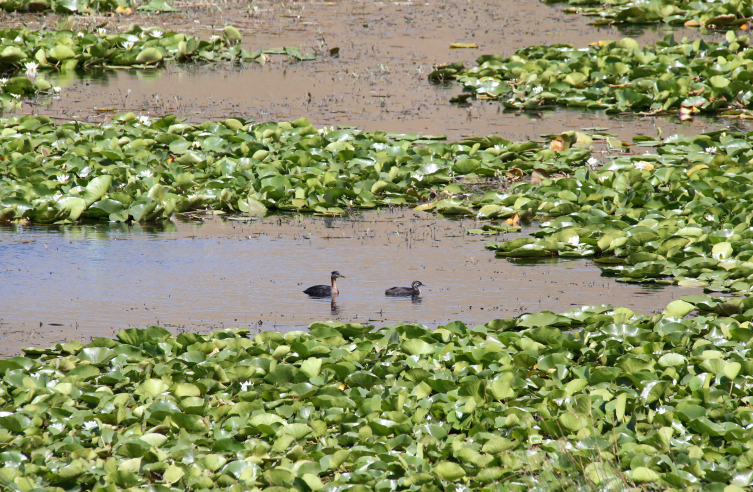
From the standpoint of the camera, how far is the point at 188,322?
6.45 metres

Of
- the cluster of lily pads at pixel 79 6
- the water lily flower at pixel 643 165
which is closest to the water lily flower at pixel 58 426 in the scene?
the water lily flower at pixel 643 165

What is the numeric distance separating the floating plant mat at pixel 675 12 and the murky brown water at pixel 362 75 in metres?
0.44

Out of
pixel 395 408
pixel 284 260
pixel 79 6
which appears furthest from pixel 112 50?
pixel 395 408

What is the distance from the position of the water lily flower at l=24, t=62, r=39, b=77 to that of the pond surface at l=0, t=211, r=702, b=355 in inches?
267

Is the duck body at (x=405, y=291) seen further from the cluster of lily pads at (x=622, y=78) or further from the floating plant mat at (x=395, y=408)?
the cluster of lily pads at (x=622, y=78)

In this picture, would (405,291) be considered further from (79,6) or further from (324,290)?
(79,6)

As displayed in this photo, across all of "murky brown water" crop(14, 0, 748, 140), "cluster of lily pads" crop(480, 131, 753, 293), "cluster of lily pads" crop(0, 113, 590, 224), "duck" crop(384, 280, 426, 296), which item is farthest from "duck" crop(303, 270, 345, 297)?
"murky brown water" crop(14, 0, 748, 140)

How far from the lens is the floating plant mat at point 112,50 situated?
15023 mm

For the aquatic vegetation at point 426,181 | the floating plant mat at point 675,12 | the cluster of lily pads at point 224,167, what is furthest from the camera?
the floating plant mat at point 675,12

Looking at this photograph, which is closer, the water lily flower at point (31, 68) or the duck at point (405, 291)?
the duck at point (405, 291)

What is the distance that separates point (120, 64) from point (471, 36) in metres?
6.34

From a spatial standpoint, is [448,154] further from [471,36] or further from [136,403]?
[471,36]

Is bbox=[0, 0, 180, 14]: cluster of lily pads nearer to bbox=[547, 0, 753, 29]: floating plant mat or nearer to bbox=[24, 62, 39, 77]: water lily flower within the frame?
bbox=[24, 62, 39, 77]: water lily flower

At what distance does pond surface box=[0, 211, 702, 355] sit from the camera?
6.54 m
